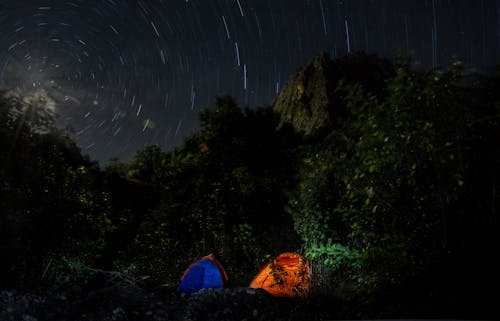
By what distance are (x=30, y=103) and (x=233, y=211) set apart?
264 inches

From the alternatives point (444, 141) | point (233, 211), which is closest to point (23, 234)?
point (233, 211)

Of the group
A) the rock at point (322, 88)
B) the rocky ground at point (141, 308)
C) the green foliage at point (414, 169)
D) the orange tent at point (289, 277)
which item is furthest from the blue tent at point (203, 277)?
the rock at point (322, 88)

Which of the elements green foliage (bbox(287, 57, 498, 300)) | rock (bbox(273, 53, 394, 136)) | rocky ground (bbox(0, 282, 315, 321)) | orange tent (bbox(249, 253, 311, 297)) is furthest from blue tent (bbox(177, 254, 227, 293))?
rock (bbox(273, 53, 394, 136))

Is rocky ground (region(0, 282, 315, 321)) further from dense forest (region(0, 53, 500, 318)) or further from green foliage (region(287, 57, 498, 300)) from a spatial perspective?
green foliage (region(287, 57, 498, 300))

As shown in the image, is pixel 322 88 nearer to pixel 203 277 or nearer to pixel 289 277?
pixel 203 277

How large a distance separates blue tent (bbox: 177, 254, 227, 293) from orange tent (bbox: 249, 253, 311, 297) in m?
1.71

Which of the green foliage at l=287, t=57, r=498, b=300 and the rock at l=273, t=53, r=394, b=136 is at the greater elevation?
the rock at l=273, t=53, r=394, b=136

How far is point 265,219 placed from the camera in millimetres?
13562

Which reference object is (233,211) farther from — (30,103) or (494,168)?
(494,168)

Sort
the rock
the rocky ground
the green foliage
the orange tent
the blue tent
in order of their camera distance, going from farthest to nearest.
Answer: the rock → the blue tent → the orange tent → the rocky ground → the green foliage

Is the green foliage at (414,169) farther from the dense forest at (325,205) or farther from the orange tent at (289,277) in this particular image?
the orange tent at (289,277)

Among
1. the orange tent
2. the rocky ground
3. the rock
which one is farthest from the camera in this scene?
the rock

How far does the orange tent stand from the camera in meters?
8.02

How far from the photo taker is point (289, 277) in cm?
894
